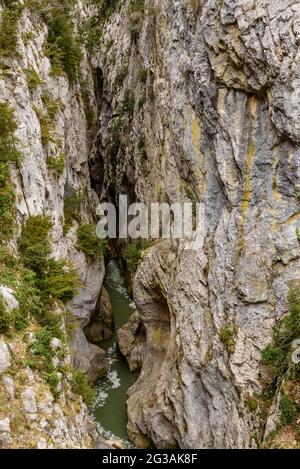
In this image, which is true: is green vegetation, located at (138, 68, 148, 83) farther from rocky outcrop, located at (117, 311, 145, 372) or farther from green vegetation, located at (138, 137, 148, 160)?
rocky outcrop, located at (117, 311, 145, 372)

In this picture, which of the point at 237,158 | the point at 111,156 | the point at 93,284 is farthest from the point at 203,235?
the point at 111,156

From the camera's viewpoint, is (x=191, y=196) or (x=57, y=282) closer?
(x=57, y=282)

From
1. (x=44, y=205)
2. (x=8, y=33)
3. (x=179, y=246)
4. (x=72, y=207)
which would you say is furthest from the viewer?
(x=72, y=207)

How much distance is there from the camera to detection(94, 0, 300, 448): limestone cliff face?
1230cm

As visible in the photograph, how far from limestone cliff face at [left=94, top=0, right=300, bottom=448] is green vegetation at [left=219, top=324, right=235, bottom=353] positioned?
0.03m

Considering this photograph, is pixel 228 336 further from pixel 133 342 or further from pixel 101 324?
pixel 101 324

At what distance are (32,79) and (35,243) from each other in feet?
22.0

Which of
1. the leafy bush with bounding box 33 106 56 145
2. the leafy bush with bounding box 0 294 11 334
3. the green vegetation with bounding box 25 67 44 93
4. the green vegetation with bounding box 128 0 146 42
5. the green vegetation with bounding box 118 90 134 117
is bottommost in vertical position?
the leafy bush with bounding box 0 294 11 334

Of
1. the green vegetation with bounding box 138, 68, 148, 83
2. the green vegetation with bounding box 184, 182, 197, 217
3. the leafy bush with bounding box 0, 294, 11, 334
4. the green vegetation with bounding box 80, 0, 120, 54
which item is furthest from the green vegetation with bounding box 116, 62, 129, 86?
the leafy bush with bounding box 0, 294, 11, 334

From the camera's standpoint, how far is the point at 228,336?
13.2 metres

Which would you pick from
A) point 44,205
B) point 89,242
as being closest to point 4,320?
point 44,205

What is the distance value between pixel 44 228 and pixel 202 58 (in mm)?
8176

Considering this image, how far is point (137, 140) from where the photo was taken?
23125 millimetres
